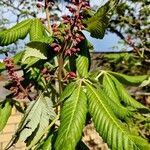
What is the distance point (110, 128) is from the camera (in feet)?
4.73

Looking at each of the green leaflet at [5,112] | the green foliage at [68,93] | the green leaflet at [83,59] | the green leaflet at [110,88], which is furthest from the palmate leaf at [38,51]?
the green leaflet at [5,112]

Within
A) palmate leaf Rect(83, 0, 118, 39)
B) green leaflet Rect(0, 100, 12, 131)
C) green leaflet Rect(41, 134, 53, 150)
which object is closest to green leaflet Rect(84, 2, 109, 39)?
palmate leaf Rect(83, 0, 118, 39)

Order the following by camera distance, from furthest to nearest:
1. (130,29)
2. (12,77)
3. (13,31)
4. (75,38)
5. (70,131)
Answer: (130,29) → (13,31) → (12,77) → (75,38) → (70,131)

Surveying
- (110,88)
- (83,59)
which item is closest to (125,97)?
(110,88)

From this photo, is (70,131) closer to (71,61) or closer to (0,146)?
(71,61)

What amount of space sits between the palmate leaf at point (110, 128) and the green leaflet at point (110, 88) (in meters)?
0.30

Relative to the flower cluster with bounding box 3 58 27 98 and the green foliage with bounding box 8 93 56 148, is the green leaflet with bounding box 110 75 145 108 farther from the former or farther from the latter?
the flower cluster with bounding box 3 58 27 98

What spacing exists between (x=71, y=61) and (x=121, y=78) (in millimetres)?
262

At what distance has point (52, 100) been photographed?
1.91m

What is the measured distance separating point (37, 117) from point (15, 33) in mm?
414

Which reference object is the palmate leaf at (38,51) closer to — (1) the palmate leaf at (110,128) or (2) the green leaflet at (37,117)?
(2) the green leaflet at (37,117)

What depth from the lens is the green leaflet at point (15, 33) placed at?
1873 mm

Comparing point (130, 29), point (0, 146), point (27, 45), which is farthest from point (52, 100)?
point (130, 29)

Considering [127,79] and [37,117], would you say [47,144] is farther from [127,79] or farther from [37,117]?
[127,79]
